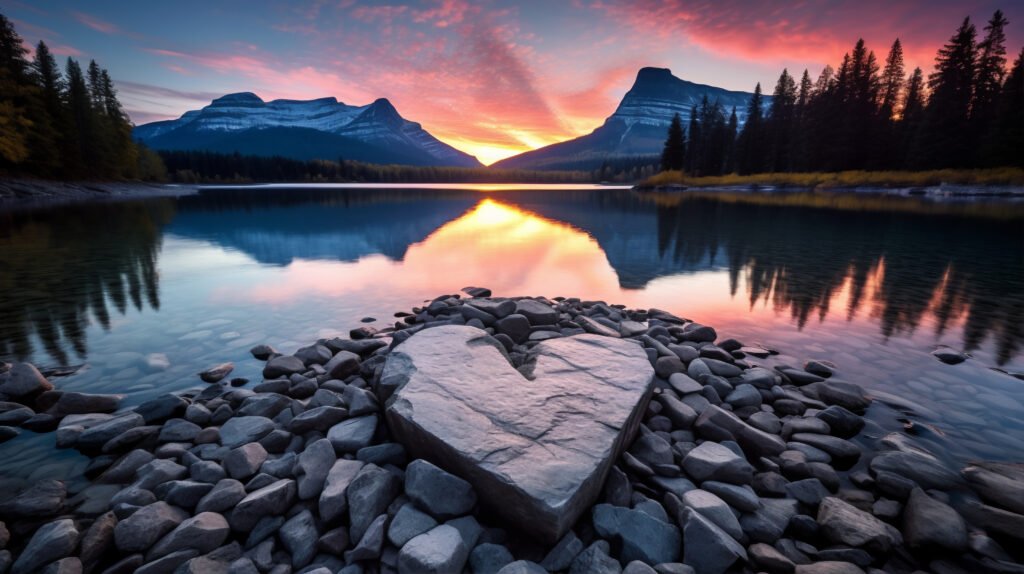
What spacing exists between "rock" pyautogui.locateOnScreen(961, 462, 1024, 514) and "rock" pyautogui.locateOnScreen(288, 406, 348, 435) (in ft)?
19.7

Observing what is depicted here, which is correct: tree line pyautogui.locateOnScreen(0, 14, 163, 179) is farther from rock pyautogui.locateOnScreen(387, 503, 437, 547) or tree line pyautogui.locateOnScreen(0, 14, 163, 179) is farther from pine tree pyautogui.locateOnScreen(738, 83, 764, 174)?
pine tree pyautogui.locateOnScreen(738, 83, 764, 174)

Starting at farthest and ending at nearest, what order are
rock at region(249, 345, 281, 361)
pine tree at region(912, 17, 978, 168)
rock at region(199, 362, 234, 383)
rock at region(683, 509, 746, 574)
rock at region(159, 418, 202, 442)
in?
pine tree at region(912, 17, 978, 168), rock at region(249, 345, 281, 361), rock at region(199, 362, 234, 383), rock at region(159, 418, 202, 442), rock at region(683, 509, 746, 574)

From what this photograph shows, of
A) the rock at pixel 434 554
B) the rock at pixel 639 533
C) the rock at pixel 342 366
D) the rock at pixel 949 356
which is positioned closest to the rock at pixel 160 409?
the rock at pixel 342 366

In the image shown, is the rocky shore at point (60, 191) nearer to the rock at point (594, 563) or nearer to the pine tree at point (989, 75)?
the rock at point (594, 563)

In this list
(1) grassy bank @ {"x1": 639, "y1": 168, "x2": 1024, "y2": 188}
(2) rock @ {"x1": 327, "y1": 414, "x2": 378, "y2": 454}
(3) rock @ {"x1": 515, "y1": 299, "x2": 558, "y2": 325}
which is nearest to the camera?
(2) rock @ {"x1": 327, "y1": 414, "x2": 378, "y2": 454}

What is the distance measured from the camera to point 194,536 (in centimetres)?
304

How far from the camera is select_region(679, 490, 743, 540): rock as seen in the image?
3.22 m

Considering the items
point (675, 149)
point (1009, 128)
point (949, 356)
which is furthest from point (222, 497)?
point (675, 149)

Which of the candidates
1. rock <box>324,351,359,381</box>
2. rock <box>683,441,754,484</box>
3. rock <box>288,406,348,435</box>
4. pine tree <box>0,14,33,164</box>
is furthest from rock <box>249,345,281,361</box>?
pine tree <box>0,14,33,164</box>

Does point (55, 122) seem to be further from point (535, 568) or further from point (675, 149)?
point (675, 149)

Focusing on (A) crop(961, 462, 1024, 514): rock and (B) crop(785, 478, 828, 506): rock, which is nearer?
(A) crop(961, 462, 1024, 514): rock

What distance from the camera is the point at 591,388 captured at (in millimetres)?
4418

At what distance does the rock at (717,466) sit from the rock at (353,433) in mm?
3133

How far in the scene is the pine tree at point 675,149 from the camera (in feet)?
271
